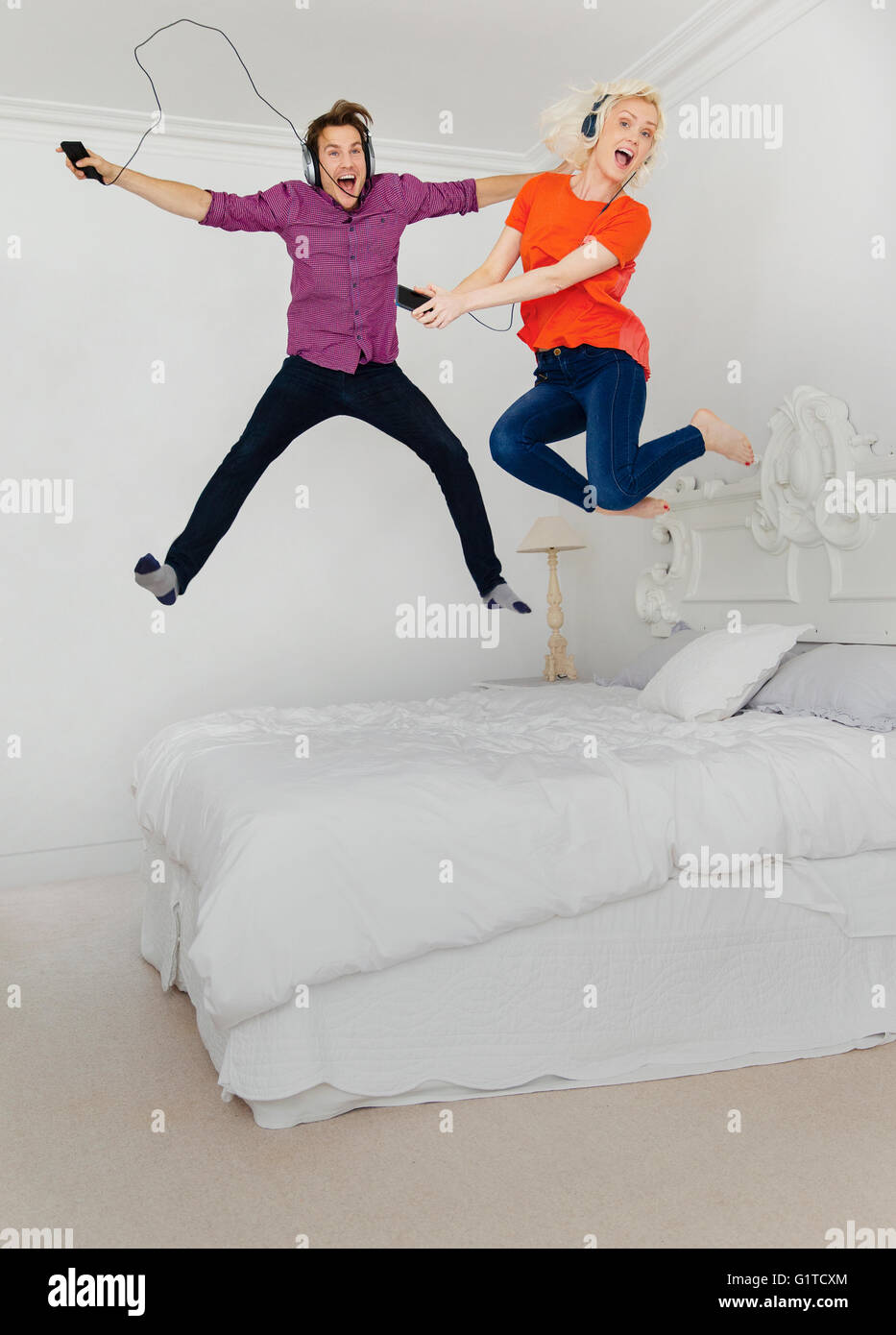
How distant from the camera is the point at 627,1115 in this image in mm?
2410

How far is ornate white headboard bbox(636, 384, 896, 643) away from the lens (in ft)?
11.4

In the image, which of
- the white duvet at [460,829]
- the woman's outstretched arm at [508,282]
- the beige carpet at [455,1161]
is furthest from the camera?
the woman's outstretched arm at [508,282]

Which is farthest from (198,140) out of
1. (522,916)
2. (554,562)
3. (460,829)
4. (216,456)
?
(522,916)

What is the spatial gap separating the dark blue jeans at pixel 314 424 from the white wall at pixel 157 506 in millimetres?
2233

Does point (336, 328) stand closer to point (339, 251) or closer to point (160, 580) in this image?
point (339, 251)

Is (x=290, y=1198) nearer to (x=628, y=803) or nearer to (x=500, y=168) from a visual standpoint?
(x=628, y=803)

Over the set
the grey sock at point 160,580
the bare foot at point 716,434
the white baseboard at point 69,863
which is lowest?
the white baseboard at point 69,863

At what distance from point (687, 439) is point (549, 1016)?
148cm

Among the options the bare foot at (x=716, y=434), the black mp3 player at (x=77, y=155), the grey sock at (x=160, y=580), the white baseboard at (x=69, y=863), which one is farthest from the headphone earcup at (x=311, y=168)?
the white baseboard at (x=69, y=863)

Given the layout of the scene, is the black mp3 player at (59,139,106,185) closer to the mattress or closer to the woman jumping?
the woman jumping

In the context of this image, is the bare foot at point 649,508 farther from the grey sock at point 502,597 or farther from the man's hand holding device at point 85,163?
the man's hand holding device at point 85,163

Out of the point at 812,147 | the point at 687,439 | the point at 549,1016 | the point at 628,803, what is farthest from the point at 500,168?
the point at 549,1016

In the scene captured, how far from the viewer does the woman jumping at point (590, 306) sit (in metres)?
2.62
